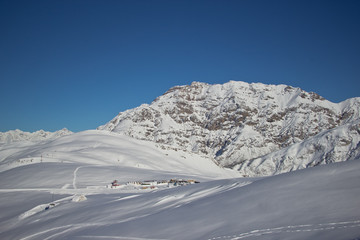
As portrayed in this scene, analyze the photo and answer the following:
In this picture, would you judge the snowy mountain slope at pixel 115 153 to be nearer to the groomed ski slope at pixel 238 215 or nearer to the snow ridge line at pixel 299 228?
the groomed ski slope at pixel 238 215

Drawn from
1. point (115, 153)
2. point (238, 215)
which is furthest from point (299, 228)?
point (115, 153)

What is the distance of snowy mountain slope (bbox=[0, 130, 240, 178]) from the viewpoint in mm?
82125

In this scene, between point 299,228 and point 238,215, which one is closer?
point 299,228

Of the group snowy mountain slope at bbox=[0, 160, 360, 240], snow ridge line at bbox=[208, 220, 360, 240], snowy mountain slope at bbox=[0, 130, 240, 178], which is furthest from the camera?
snowy mountain slope at bbox=[0, 130, 240, 178]

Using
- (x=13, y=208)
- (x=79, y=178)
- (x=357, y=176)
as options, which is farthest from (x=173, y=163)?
(x=357, y=176)

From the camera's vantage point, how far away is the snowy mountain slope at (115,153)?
3233 inches

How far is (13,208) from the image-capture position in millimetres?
23547

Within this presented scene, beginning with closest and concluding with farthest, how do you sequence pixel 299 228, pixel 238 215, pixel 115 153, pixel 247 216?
pixel 299 228
pixel 247 216
pixel 238 215
pixel 115 153

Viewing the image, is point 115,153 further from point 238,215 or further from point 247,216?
point 247,216

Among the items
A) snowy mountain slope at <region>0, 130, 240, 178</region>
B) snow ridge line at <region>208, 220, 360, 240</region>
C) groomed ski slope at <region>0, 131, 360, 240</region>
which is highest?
snowy mountain slope at <region>0, 130, 240, 178</region>

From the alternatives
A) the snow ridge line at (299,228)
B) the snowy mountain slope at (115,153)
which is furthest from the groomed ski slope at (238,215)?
the snowy mountain slope at (115,153)

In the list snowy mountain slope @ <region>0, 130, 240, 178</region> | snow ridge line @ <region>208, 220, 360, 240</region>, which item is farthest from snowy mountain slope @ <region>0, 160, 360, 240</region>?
snowy mountain slope @ <region>0, 130, 240, 178</region>

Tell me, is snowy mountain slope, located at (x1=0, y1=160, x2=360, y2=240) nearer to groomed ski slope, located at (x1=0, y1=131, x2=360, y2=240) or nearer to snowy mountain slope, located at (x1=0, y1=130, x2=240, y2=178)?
groomed ski slope, located at (x1=0, y1=131, x2=360, y2=240)

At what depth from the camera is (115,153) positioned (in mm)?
90250
